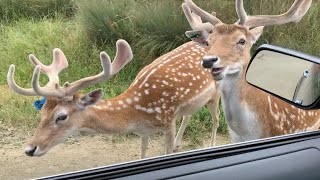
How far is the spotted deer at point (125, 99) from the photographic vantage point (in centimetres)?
391

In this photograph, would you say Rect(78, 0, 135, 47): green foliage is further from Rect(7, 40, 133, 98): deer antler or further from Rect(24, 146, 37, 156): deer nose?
Rect(24, 146, 37, 156): deer nose

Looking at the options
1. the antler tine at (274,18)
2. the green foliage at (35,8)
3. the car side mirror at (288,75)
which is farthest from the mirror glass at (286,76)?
the green foliage at (35,8)

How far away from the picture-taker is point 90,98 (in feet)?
13.2

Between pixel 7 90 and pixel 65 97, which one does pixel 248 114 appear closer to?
pixel 65 97

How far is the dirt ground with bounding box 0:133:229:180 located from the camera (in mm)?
4480

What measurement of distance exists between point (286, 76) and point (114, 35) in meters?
4.60

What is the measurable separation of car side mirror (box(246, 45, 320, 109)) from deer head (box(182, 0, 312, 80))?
65 cm

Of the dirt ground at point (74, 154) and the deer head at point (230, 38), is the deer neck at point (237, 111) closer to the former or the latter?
the deer head at point (230, 38)

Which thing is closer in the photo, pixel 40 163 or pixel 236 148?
pixel 236 148

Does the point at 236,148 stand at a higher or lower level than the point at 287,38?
higher

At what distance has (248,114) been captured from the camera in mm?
3682

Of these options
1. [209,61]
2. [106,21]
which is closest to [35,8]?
[106,21]

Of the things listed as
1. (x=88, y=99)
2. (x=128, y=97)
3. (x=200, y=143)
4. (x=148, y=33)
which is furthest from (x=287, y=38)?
(x=88, y=99)

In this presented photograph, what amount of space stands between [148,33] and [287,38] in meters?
1.57
